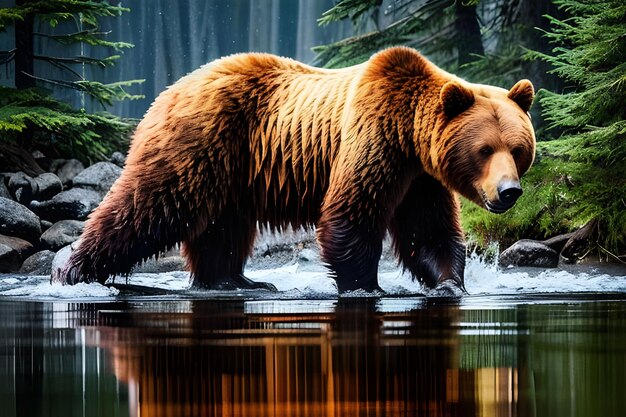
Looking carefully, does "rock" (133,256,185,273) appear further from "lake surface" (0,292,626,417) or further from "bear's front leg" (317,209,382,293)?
"lake surface" (0,292,626,417)

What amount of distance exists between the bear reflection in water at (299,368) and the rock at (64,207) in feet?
27.0

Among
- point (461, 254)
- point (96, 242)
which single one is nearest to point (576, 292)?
point (461, 254)

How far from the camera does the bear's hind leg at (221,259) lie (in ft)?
28.9

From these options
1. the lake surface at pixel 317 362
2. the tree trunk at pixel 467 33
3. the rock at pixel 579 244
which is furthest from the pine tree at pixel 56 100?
the lake surface at pixel 317 362

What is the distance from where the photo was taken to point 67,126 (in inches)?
595

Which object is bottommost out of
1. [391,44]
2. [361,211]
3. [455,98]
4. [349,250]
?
[349,250]

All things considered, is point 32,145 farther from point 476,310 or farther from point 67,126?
point 476,310

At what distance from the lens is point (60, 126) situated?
15047 millimetres

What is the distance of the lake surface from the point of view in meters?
2.88

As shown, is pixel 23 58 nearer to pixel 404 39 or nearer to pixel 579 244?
pixel 404 39

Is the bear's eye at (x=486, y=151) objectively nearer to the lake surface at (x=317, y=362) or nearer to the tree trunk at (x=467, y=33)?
the lake surface at (x=317, y=362)

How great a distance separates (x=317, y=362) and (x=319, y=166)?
471cm

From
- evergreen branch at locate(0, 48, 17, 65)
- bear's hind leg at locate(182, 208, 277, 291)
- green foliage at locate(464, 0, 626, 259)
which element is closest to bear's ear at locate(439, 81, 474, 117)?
bear's hind leg at locate(182, 208, 277, 291)

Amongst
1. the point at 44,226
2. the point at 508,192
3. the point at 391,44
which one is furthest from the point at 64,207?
the point at 508,192
